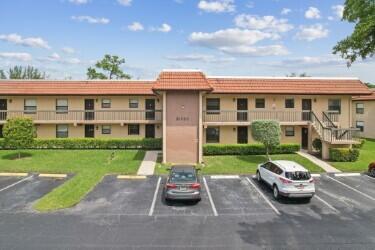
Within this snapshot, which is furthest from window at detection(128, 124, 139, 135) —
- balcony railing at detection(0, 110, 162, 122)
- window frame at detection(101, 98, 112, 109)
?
window frame at detection(101, 98, 112, 109)

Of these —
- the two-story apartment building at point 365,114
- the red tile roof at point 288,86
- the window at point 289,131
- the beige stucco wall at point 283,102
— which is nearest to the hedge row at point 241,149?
the window at point 289,131

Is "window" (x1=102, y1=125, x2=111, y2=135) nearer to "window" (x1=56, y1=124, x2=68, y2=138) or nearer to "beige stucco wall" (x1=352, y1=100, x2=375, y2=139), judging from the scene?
"window" (x1=56, y1=124, x2=68, y2=138)

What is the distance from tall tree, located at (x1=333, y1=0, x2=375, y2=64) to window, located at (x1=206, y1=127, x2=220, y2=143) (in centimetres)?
1387

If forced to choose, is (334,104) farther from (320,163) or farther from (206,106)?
(206,106)

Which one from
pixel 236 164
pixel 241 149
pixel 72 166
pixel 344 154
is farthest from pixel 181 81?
pixel 344 154

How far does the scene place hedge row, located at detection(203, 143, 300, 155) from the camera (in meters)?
25.9

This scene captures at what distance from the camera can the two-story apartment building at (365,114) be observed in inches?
1576

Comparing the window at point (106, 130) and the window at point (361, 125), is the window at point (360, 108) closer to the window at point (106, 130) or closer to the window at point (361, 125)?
the window at point (361, 125)

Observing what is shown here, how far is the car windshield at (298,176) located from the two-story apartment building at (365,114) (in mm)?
29856

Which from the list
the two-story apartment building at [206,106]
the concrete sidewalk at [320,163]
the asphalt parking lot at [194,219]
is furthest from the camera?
the two-story apartment building at [206,106]

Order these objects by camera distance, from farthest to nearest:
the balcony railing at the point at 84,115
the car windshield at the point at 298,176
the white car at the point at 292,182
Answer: the balcony railing at the point at 84,115 → the car windshield at the point at 298,176 → the white car at the point at 292,182

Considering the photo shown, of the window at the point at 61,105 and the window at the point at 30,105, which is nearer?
the window at the point at 30,105

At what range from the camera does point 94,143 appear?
28.1 m

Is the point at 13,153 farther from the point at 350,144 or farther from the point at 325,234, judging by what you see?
the point at 350,144
